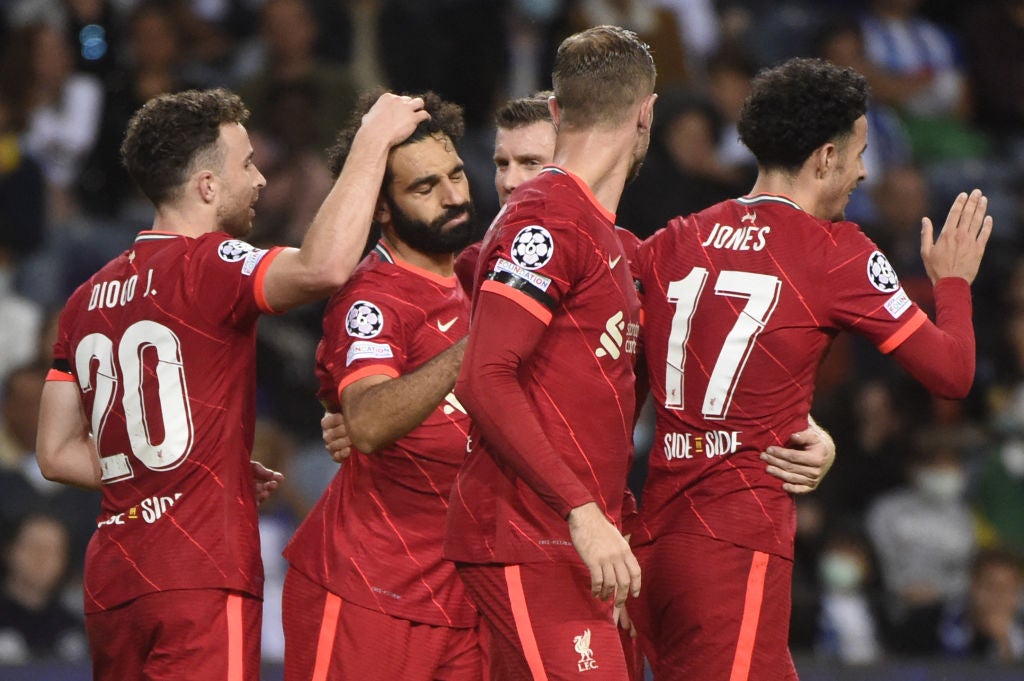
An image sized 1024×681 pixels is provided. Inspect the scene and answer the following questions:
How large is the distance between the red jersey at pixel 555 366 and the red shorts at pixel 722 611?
0.48 metres

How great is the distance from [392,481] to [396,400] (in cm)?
42

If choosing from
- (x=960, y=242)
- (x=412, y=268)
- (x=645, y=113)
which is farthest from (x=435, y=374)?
(x=960, y=242)

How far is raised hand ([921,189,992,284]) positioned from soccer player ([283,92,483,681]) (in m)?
1.45

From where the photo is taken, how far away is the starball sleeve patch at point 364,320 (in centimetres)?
479

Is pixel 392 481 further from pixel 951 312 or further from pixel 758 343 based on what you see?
pixel 951 312

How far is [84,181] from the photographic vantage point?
10.3 metres

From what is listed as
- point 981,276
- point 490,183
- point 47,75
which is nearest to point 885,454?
point 981,276

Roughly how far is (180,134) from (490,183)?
5419 mm

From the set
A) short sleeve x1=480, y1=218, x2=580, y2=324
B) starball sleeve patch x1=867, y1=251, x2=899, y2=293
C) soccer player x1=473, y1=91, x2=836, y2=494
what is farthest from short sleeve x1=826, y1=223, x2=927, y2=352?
short sleeve x1=480, y1=218, x2=580, y2=324

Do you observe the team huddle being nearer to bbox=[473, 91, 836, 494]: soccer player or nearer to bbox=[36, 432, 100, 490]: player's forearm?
bbox=[36, 432, 100, 490]: player's forearm

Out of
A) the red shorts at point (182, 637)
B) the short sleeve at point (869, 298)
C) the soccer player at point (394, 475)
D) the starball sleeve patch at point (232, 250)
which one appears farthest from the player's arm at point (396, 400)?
the short sleeve at point (869, 298)

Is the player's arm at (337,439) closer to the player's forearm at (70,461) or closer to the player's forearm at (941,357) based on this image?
the player's forearm at (70,461)

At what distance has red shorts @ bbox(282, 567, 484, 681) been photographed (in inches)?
189

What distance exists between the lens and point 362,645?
4793mm
